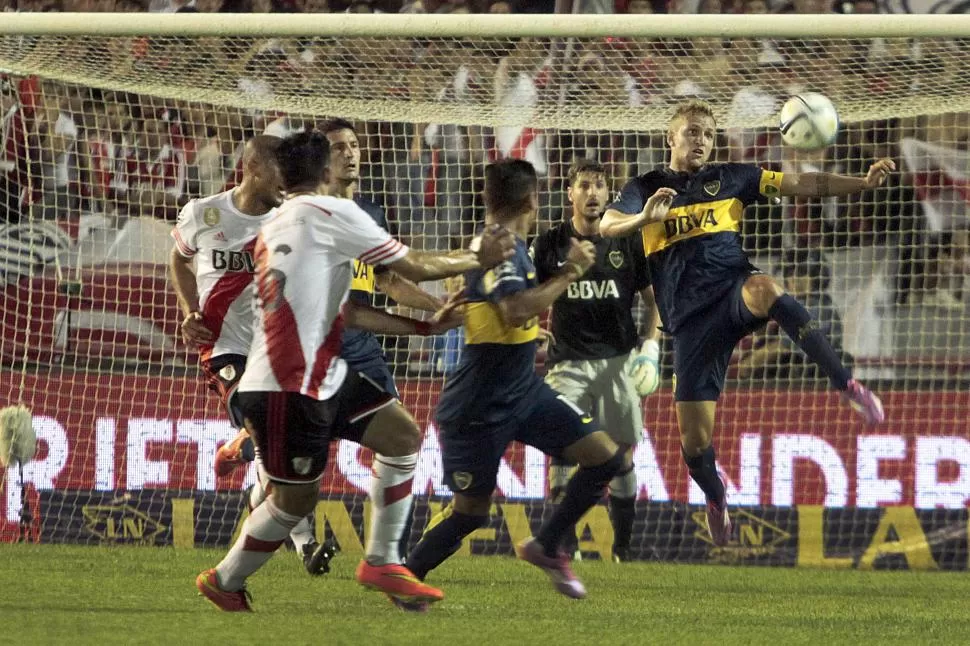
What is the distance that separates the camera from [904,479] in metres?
9.66

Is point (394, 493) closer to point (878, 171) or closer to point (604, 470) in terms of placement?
point (604, 470)

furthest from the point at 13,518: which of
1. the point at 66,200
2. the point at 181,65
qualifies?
the point at 181,65

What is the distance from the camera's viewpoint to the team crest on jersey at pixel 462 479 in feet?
21.7

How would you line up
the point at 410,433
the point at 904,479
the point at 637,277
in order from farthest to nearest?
1. the point at 904,479
2. the point at 637,277
3. the point at 410,433

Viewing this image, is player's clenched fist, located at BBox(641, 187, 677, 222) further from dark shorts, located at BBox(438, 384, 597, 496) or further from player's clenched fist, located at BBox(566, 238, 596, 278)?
player's clenched fist, located at BBox(566, 238, 596, 278)

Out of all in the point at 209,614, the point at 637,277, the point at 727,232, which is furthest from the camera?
the point at 637,277

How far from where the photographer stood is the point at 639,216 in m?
7.35

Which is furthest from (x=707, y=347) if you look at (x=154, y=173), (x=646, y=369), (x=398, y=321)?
(x=154, y=173)

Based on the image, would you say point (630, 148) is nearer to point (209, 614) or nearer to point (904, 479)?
point (904, 479)

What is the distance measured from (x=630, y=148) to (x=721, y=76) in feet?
3.25

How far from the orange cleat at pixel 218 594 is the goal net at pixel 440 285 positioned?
12.4 ft

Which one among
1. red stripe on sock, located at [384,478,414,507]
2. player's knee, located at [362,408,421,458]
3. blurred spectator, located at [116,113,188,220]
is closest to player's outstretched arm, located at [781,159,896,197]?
player's knee, located at [362,408,421,458]

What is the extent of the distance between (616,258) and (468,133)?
6.63ft

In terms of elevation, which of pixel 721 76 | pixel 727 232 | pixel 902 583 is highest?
pixel 721 76
